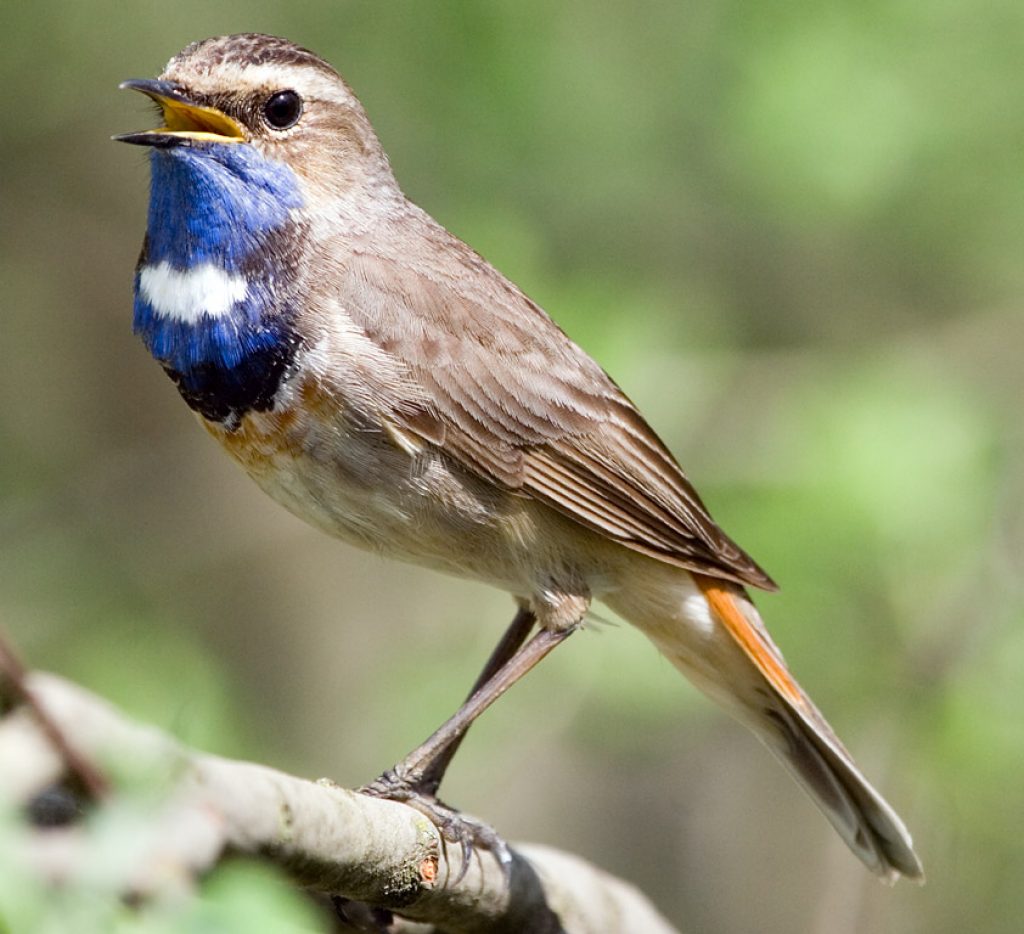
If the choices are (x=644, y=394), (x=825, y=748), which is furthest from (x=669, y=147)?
(x=825, y=748)

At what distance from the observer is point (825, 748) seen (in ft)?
16.6

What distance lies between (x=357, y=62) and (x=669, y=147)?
5.15 feet

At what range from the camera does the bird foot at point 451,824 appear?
3951 mm

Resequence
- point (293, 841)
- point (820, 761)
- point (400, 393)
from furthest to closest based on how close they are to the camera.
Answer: point (820, 761) → point (400, 393) → point (293, 841)

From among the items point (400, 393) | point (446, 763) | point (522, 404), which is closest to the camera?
point (400, 393)

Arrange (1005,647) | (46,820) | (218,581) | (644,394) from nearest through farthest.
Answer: (46,820) → (1005,647) → (644,394) → (218,581)

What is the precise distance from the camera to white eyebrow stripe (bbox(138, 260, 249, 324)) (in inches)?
172

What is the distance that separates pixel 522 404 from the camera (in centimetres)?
475

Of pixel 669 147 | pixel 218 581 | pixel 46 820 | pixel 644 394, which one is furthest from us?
pixel 218 581

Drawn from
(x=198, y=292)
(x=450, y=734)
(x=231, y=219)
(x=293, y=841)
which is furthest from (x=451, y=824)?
(x=231, y=219)

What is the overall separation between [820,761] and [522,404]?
1.46 m

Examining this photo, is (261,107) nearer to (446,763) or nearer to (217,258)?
(217,258)

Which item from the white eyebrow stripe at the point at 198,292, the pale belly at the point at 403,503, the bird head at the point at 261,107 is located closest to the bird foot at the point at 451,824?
the pale belly at the point at 403,503

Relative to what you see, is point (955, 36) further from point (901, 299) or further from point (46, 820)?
point (46, 820)
